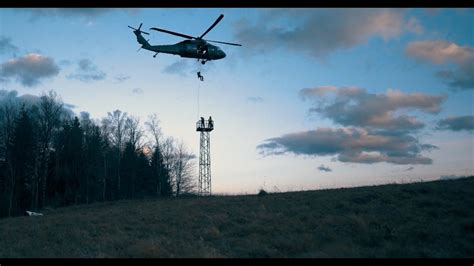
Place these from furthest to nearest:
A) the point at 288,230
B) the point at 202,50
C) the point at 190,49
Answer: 1. the point at 202,50
2. the point at 190,49
3. the point at 288,230

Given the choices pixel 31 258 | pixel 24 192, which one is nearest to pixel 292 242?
pixel 31 258

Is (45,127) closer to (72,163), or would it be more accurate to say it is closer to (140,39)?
(72,163)

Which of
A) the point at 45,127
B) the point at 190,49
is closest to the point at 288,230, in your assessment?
the point at 190,49

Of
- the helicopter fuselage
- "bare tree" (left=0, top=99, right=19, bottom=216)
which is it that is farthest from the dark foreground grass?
Result: "bare tree" (left=0, top=99, right=19, bottom=216)

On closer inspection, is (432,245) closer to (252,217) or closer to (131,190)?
(252,217)

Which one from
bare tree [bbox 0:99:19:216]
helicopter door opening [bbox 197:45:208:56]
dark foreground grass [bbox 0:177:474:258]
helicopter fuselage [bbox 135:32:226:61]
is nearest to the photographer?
dark foreground grass [bbox 0:177:474:258]

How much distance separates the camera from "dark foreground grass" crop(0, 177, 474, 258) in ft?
45.3

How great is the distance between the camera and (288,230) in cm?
1745

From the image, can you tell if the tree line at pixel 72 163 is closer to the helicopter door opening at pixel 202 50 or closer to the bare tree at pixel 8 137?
the bare tree at pixel 8 137

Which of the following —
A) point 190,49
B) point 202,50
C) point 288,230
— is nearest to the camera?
point 288,230

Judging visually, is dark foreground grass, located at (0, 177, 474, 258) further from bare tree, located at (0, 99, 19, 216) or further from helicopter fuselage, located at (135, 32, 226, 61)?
bare tree, located at (0, 99, 19, 216)

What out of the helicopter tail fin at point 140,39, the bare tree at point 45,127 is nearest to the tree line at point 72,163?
the bare tree at point 45,127

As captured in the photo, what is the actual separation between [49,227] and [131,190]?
43853 mm
